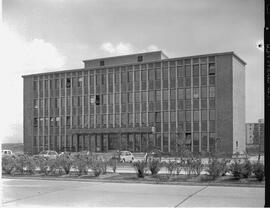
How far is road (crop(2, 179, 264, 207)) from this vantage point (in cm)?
893

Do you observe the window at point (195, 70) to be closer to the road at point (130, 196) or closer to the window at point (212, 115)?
the window at point (212, 115)

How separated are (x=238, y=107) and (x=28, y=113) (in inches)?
1309

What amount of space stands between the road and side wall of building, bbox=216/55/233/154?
37.4 meters

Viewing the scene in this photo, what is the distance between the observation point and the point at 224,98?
49.5 m

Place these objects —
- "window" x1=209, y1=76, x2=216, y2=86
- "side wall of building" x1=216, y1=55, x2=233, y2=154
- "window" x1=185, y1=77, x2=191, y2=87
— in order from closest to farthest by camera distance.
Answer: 1. "side wall of building" x1=216, y1=55, x2=233, y2=154
2. "window" x1=209, y1=76, x2=216, y2=86
3. "window" x1=185, y1=77, x2=191, y2=87

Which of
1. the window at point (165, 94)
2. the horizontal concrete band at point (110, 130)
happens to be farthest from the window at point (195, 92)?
the horizontal concrete band at point (110, 130)

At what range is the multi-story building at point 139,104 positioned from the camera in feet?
164

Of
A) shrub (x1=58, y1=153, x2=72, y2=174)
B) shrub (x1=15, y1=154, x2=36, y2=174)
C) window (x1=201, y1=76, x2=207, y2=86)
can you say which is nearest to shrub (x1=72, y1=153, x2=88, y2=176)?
shrub (x1=58, y1=153, x2=72, y2=174)

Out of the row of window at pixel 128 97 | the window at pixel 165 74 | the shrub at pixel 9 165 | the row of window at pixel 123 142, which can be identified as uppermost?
the window at pixel 165 74

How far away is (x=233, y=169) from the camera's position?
13.7m

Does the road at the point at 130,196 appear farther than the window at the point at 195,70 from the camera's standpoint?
No

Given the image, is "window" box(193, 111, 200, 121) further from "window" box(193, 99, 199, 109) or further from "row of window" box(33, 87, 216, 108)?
"row of window" box(33, 87, 216, 108)

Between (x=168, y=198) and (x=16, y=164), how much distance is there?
31.0ft

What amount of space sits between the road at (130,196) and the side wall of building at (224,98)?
123 ft
